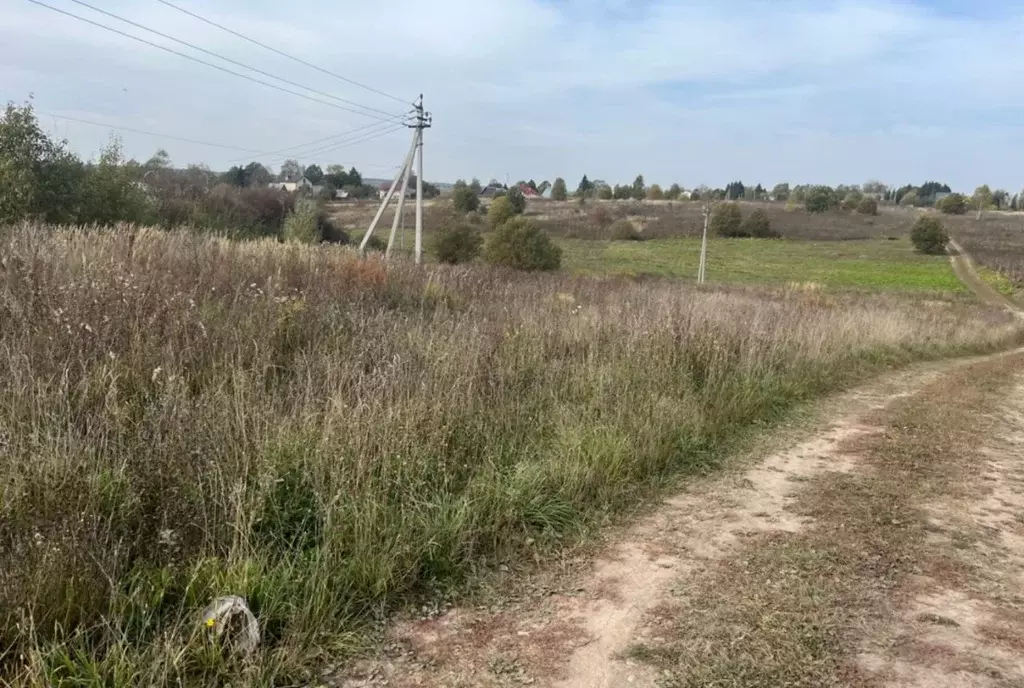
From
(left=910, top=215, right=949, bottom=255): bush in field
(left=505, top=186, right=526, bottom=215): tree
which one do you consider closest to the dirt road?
(left=910, top=215, right=949, bottom=255): bush in field

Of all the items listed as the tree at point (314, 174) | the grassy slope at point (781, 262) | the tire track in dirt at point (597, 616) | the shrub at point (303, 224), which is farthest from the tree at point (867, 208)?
the tire track in dirt at point (597, 616)

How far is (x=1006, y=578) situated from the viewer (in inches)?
157

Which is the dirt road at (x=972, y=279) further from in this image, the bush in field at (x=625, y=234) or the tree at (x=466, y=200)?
the tree at (x=466, y=200)

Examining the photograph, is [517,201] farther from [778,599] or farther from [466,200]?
[778,599]

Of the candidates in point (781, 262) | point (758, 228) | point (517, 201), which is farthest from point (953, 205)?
point (517, 201)

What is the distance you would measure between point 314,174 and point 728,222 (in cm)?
→ 5349

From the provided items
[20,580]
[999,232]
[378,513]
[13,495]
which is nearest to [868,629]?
[378,513]

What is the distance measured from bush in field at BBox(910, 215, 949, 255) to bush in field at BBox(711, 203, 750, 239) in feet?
65.7

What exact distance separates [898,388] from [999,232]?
3531 inches

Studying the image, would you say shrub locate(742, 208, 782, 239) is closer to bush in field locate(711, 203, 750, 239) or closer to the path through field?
bush in field locate(711, 203, 750, 239)

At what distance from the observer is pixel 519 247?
36531 mm

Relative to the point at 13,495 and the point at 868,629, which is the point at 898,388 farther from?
the point at 13,495

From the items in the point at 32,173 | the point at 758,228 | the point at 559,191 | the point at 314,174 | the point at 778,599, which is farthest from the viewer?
the point at 559,191

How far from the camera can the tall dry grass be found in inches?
111
